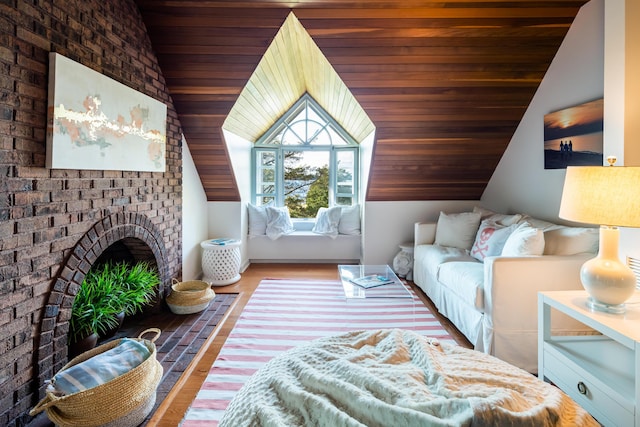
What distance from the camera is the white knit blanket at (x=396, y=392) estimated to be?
78cm

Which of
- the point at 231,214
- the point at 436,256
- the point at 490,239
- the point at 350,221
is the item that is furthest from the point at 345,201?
the point at 490,239

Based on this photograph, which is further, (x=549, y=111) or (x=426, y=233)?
(x=426, y=233)

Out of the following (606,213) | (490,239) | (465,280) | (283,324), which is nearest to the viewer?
(606,213)

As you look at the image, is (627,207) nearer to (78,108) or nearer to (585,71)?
(585,71)

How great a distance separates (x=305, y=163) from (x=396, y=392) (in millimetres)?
4329

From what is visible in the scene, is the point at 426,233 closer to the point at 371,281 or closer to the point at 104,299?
the point at 371,281

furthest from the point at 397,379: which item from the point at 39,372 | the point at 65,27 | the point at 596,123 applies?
the point at 596,123

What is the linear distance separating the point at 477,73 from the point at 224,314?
2991mm

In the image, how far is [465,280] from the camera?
242 centimetres

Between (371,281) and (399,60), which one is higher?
(399,60)

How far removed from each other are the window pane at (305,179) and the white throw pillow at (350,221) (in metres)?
0.50

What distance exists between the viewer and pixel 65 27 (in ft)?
5.85

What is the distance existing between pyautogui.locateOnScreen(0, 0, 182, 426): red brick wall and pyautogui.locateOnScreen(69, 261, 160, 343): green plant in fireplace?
0.61 ft

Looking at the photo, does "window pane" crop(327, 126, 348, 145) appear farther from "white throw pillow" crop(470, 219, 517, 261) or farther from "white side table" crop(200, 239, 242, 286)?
"white throw pillow" crop(470, 219, 517, 261)
